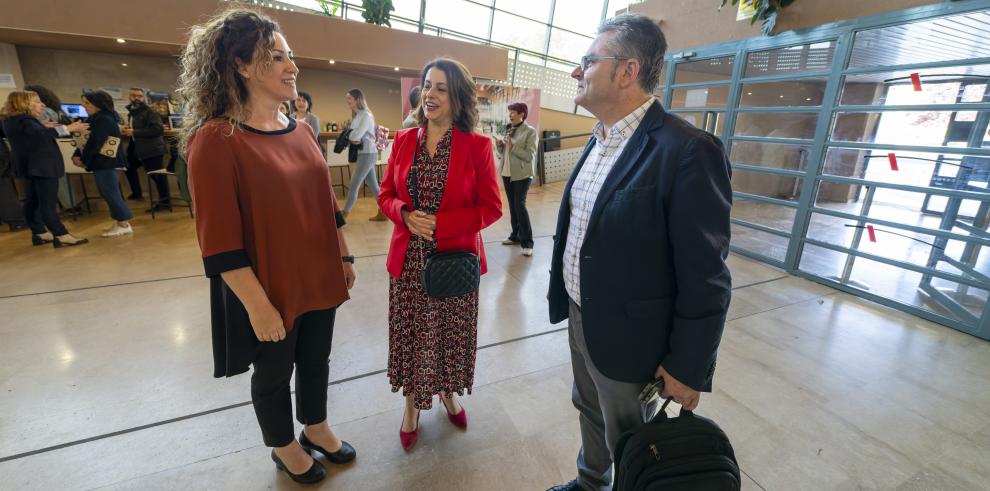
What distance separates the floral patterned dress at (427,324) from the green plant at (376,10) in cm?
658

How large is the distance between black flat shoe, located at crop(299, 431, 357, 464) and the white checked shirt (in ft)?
3.95

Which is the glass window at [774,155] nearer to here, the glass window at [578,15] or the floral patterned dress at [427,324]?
the floral patterned dress at [427,324]

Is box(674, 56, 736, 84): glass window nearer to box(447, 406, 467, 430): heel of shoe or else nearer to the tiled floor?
the tiled floor

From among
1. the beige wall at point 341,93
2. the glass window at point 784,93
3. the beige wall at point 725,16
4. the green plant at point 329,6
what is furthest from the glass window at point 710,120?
the beige wall at point 341,93

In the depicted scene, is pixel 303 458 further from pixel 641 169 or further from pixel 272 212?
pixel 641 169

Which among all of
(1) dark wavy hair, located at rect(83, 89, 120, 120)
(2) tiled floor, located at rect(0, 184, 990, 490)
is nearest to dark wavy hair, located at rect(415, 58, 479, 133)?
(2) tiled floor, located at rect(0, 184, 990, 490)

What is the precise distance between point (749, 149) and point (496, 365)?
16.6 feet

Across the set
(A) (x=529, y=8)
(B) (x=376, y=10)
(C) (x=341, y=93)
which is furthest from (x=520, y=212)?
(A) (x=529, y=8)

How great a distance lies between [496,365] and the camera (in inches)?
97.7

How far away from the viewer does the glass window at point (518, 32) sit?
10.4 meters

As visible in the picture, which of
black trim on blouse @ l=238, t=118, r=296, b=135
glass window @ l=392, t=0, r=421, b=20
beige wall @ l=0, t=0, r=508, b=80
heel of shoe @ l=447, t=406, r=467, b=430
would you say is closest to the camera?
black trim on blouse @ l=238, t=118, r=296, b=135

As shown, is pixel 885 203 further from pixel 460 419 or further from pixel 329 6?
pixel 329 6

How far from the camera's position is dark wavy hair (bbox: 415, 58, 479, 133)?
1.60m

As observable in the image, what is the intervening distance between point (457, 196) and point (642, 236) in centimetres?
83
